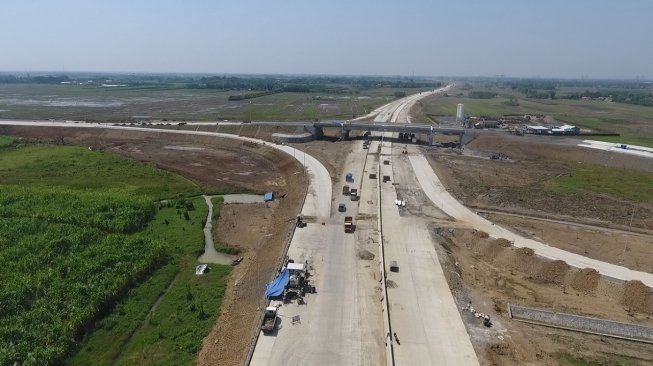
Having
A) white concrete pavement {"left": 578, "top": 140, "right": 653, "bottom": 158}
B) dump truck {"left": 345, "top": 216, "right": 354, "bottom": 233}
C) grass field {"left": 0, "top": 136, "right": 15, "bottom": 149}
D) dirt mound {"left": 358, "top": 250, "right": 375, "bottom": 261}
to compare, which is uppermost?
white concrete pavement {"left": 578, "top": 140, "right": 653, "bottom": 158}

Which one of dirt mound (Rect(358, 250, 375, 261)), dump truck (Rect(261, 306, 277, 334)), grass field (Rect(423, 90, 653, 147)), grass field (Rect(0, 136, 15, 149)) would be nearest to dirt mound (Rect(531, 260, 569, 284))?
dirt mound (Rect(358, 250, 375, 261))

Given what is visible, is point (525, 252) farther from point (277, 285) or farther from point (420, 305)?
point (277, 285)

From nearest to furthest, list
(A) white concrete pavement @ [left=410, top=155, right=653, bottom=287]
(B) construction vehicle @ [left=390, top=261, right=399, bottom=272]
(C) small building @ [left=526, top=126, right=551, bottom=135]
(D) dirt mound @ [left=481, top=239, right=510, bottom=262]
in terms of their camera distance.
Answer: (B) construction vehicle @ [left=390, top=261, right=399, bottom=272] < (A) white concrete pavement @ [left=410, top=155, right=653, bottom=287] < (D) dirt mound @ [left=481, top=239, right=510, bottom=262] < (C) small building @ [left=526, top=126, right=551, bottom=135]

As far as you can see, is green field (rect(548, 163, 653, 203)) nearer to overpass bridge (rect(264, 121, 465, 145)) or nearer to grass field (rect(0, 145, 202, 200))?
overpass bridge (rect(264, 121, 465, 145))

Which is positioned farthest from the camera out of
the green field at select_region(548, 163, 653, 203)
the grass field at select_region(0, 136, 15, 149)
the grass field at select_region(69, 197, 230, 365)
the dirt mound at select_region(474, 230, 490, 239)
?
the grass field at select_region(0, 136, 15, 149)

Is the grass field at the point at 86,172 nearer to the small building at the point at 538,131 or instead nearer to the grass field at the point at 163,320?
the grass field at the point at 163,320
